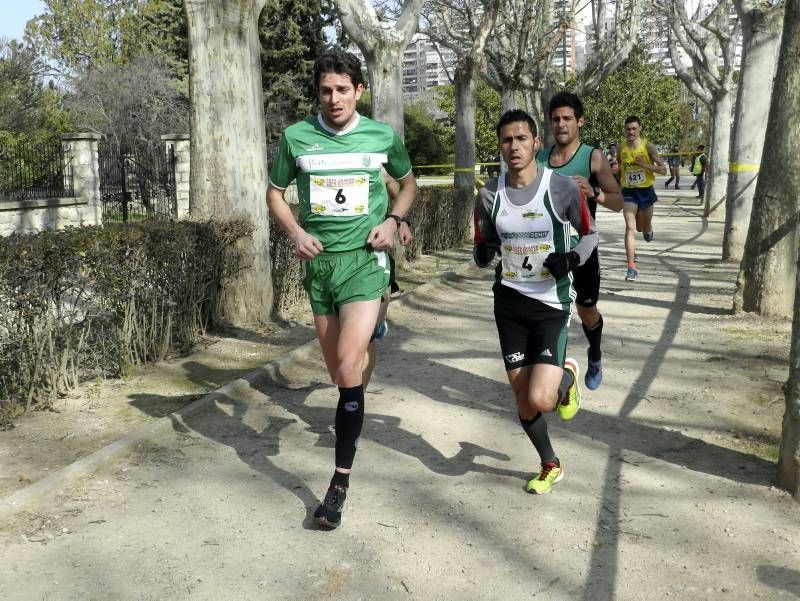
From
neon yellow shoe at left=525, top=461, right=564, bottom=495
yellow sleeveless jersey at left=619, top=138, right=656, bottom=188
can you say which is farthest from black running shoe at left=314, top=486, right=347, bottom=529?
Answer: yellow sleeveless jersey at left=619, top=138, right=656, bottom=188

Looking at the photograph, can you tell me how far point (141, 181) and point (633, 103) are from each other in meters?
49.6

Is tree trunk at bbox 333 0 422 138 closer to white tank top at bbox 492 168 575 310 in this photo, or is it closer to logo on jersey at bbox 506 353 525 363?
white tank top at bbox 492 168 575 310

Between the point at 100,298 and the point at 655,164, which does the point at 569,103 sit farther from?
the point at 655,164

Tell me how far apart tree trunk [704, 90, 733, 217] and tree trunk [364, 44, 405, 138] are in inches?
492

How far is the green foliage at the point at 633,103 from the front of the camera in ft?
208

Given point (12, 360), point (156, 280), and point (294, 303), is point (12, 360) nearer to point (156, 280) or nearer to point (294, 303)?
point (156, 280)

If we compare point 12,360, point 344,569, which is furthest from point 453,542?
point 12,360

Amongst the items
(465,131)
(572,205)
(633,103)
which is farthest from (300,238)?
(633,103)

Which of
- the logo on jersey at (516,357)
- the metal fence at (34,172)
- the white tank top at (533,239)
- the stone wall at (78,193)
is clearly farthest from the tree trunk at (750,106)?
the metal fence at (34,172)

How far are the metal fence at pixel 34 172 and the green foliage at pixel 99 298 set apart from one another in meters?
10.1

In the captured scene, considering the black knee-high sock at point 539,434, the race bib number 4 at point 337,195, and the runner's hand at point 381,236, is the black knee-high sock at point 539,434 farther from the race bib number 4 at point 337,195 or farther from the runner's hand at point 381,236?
the race bib number 4 at point 337,195

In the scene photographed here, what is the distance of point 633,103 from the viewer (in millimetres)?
63812

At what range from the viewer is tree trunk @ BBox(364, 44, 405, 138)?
13164 millimetres

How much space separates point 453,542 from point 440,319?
230 inches
